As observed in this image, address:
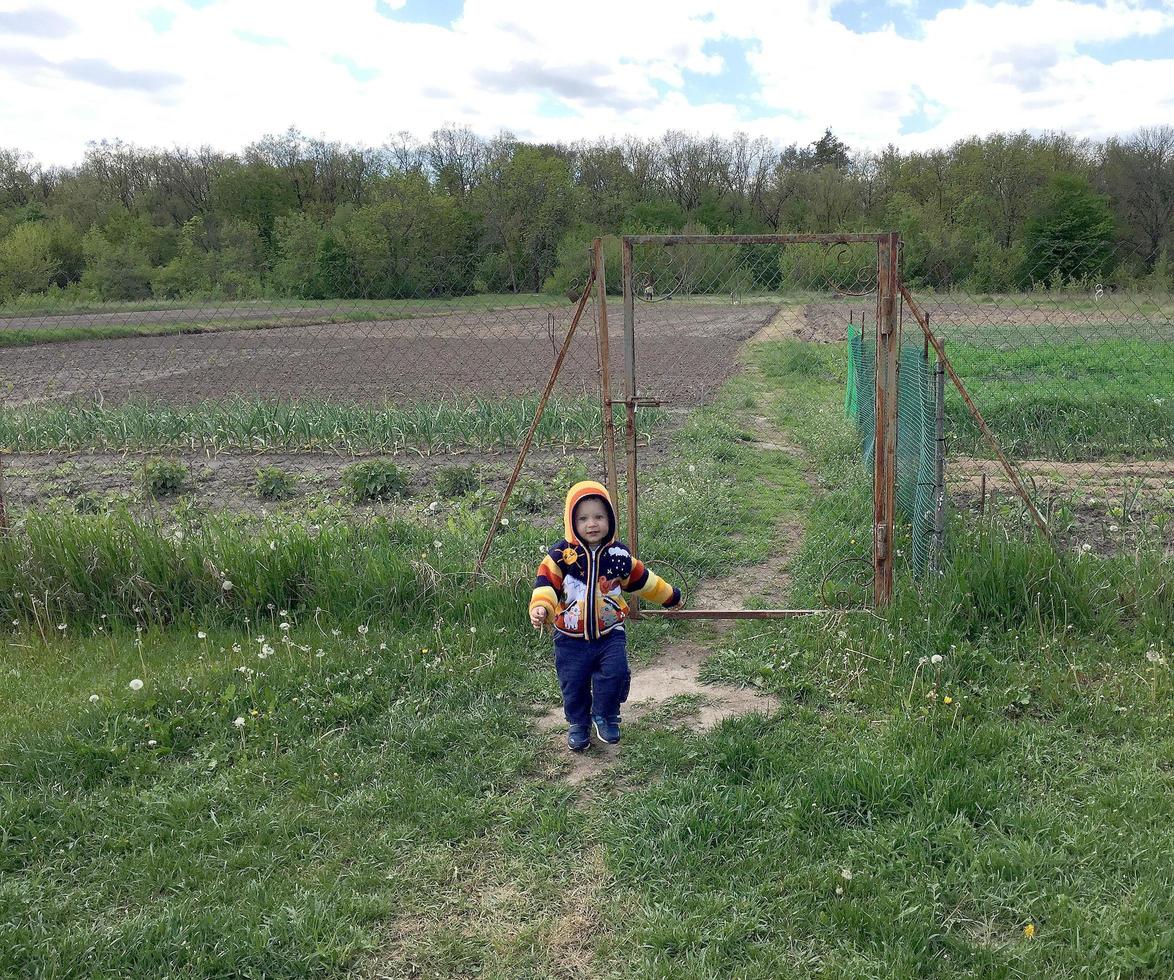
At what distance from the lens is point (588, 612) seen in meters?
4.10

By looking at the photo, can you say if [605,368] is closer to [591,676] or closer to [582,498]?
[582,498]

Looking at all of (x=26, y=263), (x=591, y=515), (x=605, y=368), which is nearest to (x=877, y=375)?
(x=605, y=368)

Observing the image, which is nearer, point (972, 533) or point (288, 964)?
point (288, 964)

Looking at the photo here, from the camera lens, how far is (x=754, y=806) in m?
3.52

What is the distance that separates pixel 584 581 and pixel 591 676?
0.43m

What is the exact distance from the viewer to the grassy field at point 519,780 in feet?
9.48

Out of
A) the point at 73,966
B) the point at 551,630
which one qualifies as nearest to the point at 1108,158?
the point at 551,630

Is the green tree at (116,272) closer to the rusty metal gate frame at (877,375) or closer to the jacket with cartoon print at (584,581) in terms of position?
the rusty metal gate frame at (877,375)

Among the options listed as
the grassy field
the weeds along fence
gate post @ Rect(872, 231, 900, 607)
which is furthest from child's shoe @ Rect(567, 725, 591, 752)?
gate post @ Rect(872, 231, 900, 607)

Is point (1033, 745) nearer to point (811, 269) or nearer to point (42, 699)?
point (811, 269)

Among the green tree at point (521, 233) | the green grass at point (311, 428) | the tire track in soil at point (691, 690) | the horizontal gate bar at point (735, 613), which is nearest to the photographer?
the tire track in soil at point (691, 690)

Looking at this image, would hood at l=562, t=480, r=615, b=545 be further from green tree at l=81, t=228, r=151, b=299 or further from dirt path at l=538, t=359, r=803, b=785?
green tree at l=81, t=228, r=151, b=299

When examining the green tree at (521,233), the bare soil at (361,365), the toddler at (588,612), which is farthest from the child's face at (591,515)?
the bare soil at (361,365)

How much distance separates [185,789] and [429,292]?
4687 mm
